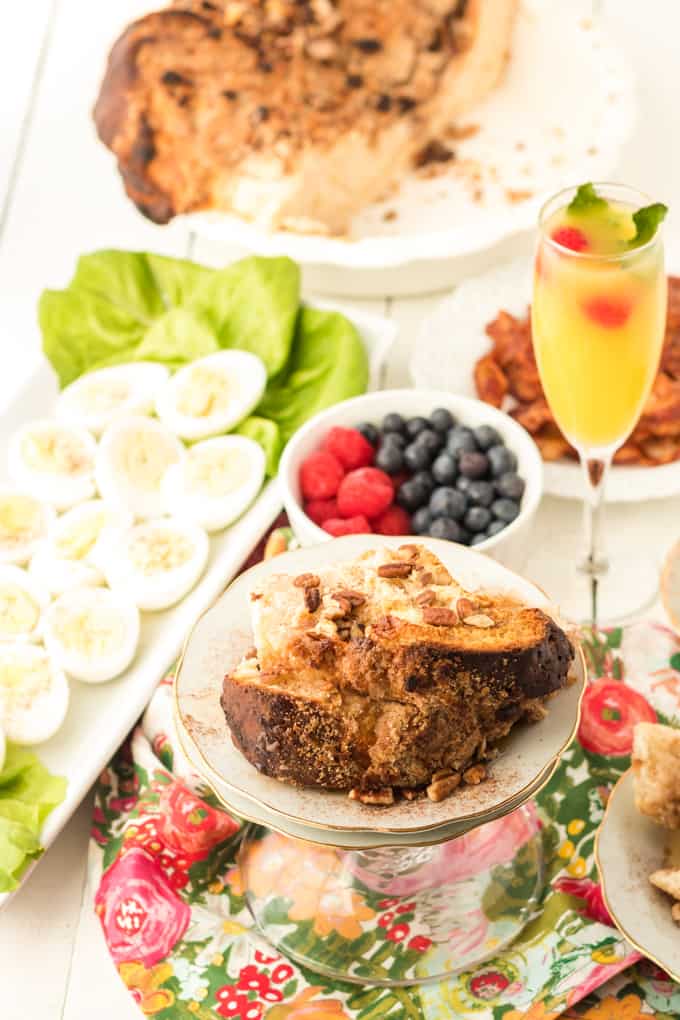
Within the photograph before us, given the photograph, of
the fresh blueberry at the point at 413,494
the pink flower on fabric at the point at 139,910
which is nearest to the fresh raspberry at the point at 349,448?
the fresh blueberry at the point at 413,494

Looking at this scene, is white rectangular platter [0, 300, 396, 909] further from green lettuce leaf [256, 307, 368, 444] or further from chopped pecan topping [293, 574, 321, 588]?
chopped pecan topping [293, 574, 321, 588]

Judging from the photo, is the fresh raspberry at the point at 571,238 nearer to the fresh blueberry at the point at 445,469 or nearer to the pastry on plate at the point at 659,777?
the fresh blueberry at the point at 445,469

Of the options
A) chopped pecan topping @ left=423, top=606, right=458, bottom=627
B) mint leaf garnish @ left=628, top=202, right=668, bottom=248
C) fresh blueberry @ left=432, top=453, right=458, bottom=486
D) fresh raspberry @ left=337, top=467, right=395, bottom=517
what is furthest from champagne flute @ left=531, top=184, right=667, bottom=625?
chopped pecan topping @ left=423, top=606, right=458, bottom=627

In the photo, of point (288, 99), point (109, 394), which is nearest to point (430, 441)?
point (109, 394)

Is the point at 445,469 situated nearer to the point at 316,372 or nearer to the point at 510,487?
the point at 510,487

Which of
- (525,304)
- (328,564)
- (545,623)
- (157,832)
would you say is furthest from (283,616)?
(525,304)

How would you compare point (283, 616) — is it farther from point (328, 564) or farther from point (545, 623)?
point (545, 623)
